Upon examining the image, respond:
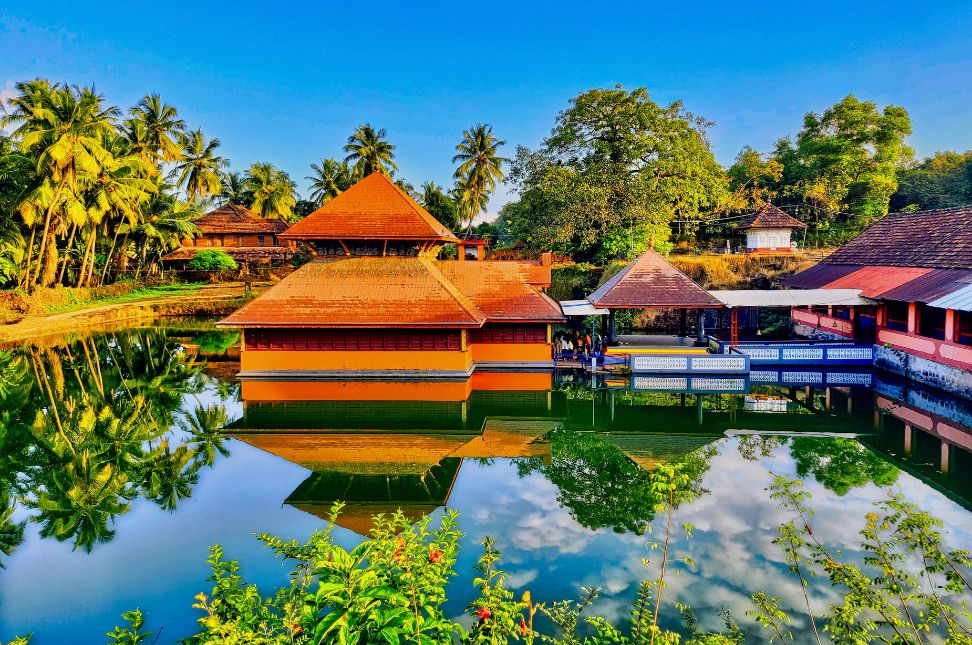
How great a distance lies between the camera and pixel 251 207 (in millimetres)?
52719

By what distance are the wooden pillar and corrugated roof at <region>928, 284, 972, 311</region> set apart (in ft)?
1.26

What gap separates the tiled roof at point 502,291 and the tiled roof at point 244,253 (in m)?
26.3

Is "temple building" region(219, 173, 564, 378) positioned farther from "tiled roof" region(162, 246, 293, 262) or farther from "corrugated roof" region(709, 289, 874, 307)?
"tiled roof" region(162, 246, 293, 262)

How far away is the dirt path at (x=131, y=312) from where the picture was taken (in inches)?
963

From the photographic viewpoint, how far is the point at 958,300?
45.9 feet

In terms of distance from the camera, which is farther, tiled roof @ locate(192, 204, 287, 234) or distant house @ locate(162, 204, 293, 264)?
tiled roof @ locate(192, 204, 287, 234)

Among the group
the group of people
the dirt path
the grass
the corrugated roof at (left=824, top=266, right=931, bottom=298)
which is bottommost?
the group of people

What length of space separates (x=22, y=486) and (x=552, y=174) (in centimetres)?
2374

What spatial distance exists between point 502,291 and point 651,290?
484 cm

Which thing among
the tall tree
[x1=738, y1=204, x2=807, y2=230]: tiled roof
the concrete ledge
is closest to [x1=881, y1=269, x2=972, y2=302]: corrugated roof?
the concrete ledge

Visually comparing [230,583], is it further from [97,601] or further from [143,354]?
[143,354]

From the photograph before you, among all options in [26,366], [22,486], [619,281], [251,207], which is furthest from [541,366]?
[251,207]

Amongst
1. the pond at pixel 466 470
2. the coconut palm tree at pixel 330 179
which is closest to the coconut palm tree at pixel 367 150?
the coconut palm tree at pixel 330 179

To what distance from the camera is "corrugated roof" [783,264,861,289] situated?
22172 mm
